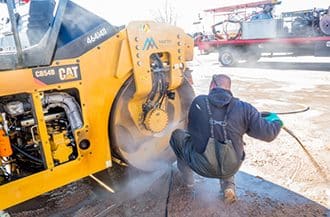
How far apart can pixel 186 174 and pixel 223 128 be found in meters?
0.81

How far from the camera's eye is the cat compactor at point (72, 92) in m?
2.25

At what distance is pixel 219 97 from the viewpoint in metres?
2.71

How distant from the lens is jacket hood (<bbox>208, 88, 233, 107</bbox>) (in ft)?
8.79

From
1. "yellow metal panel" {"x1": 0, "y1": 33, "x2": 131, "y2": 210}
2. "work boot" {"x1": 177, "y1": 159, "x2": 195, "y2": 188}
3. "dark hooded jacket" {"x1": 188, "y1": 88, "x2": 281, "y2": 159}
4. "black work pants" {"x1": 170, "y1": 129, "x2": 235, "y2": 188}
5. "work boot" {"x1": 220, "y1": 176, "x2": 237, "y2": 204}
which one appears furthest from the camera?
"work boot" {"x1": 177, "y1": 159, "x2": 195, "y2": 188}

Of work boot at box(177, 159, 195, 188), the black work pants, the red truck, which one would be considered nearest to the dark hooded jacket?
the black work pants

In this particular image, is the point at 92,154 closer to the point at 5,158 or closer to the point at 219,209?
the point at 5,158

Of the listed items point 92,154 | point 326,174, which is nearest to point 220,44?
point 326,174

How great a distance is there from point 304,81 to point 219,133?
7.43 meters

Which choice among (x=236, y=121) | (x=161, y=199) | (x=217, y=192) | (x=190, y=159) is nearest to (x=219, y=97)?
(x=236, y=121)

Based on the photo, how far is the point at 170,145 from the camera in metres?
3.36

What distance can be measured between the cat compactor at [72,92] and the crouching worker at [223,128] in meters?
0.54

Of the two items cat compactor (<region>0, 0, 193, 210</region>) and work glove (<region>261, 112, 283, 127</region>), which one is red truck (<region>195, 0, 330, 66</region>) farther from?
cat compactor (<region>0, 0, 193, 210</region>)

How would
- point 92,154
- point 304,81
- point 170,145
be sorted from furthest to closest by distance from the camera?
point 304,81
point 170,145
point 92,154

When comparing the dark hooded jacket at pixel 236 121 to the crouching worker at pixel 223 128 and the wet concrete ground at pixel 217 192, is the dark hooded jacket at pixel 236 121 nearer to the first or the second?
the crouching worker at pixel 223 128
